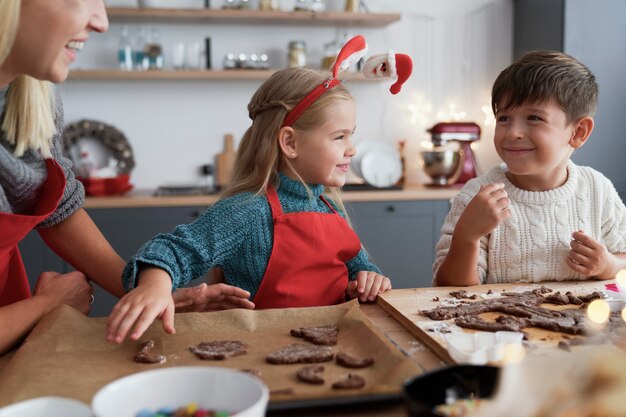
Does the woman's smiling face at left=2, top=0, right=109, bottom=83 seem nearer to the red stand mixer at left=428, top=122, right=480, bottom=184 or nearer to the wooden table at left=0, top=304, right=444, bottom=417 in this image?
the wooden table at left=0, top=304, right=444, bottom=417

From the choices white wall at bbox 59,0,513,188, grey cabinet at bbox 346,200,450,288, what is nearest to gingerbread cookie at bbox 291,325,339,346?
grey cabinet at bbox 346,200,450,288

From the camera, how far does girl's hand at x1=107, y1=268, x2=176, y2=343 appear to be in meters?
0.96

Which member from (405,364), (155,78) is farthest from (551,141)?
(155,78)

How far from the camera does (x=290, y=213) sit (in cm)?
157

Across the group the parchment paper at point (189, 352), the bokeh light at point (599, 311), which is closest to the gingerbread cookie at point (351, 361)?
the parchment paper at point (189, 352)

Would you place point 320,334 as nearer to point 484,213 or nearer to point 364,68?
point 484,213

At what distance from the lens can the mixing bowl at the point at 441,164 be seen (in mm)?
3703

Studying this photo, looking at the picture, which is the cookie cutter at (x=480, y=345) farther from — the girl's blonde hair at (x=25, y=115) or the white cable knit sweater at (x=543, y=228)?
the girl's blonde hair at (x=25, y=115)

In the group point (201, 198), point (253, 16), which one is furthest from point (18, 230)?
point (253, 16)

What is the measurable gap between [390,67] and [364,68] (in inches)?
2.6

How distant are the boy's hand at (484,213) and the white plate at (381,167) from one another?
2.20 metres

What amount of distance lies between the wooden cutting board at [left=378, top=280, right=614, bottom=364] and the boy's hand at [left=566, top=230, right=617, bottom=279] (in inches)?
1.2

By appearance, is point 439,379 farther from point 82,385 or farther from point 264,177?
point 264,177

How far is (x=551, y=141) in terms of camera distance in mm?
1631
